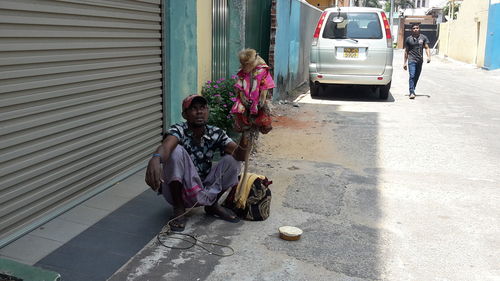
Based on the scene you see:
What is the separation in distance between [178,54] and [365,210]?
264cm

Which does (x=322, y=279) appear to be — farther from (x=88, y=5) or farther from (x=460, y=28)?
(x=460, y=28)

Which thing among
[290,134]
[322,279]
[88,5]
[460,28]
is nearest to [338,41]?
[290,134]

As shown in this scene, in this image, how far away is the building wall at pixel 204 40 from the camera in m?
5.98

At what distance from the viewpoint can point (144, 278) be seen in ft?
9.75

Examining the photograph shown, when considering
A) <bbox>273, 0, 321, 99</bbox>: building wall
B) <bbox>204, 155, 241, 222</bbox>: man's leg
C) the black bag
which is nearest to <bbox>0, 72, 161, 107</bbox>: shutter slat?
<bbox>204, 155, 241, 222</bbox>: man's leg

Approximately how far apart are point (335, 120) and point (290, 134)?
1472 mm

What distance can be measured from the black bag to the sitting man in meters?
0.08

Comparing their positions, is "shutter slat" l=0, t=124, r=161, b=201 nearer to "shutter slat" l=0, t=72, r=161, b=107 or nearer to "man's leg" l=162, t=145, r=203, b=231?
"shutter slat" l=0, t=72, r=161, b=107

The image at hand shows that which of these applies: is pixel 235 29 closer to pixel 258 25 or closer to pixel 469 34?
pixel 258 25

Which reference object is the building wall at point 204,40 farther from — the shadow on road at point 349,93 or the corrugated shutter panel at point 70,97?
the shadow on road at point 349,93

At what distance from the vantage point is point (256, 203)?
3.89 meters

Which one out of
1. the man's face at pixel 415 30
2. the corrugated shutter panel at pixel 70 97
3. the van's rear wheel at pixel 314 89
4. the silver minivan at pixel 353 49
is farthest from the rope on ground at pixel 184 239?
the man's face at pixel 415 30

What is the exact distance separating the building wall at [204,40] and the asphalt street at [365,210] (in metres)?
1.19

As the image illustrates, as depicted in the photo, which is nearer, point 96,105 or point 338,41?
point 96,105
